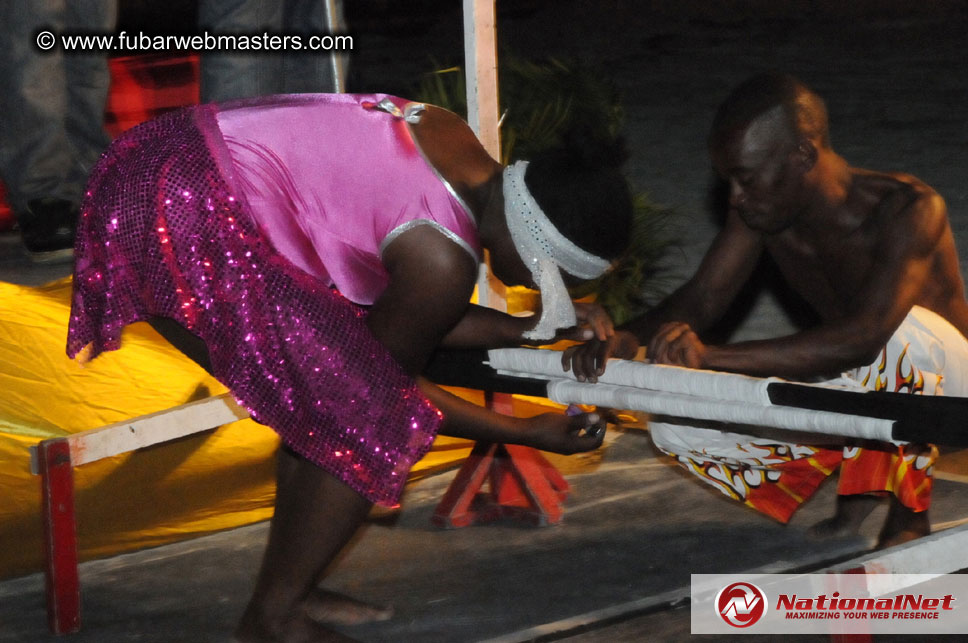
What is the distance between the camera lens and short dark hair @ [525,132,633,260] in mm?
2215

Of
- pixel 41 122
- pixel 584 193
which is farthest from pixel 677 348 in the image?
pixel 41 122

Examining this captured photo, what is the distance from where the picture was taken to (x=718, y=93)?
32.5 feet

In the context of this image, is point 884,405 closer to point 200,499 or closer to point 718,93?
point 200,499

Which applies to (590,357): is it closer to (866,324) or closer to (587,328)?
(587,328)

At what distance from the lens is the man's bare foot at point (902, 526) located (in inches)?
106

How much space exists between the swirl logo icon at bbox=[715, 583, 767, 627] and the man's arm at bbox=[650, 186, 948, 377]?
437 mm

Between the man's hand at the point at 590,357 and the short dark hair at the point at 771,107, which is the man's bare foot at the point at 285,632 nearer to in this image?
the man's hand at the point at 590,357

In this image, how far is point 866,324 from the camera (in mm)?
2520

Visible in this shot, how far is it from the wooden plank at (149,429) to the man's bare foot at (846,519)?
1.30 m

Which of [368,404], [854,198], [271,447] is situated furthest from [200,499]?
[854,198]

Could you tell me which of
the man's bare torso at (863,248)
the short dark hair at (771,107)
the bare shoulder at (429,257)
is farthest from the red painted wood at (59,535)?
the man's bare torso at (863,248)

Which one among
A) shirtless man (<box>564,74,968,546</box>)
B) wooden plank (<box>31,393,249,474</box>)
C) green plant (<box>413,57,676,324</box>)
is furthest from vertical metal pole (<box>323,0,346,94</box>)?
shirtless man (<box>564,74,968,546</box>)

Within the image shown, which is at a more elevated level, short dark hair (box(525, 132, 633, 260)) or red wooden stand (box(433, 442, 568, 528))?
short dark hair (box(525, 132, 633, 260))

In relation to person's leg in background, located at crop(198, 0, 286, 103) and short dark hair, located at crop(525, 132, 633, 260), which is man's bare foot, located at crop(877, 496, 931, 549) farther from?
person's leg in background, located at crop(198, 0, 286, 103)
